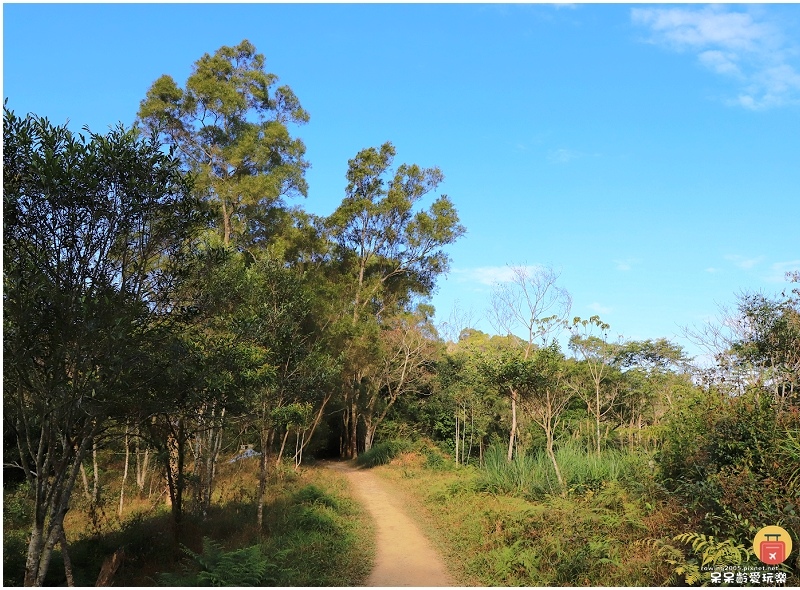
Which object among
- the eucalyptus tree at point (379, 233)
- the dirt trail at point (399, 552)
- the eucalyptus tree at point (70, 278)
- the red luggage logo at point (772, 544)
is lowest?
the dirt trail at point (399, 552)

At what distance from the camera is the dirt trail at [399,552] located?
7441 mm

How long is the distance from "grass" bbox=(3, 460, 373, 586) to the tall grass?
3.27 metres

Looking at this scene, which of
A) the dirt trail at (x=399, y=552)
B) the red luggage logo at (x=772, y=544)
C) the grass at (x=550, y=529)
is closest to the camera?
the red luggage logo at (x=772, y=544)

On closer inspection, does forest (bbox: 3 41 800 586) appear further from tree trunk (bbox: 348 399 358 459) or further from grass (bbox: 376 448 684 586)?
tree trunk (bbox: 348 399 358 459)

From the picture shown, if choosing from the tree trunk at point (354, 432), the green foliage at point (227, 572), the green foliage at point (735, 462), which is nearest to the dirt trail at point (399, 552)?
the green foliage at point (227, 572)

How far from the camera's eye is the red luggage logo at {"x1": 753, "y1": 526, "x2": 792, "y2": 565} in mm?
5707

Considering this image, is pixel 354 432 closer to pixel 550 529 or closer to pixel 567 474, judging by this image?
pixel 567 474

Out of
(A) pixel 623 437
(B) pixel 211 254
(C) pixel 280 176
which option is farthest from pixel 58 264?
(A) pixel 623 437

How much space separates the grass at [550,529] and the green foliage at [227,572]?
Result: 2.84m

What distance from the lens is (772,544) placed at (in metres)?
5.77

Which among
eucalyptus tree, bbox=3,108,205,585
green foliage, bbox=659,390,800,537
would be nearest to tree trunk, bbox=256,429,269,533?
eucalyptus tree, bbox=3,108,205,585

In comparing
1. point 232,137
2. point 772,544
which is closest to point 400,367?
point 232,137

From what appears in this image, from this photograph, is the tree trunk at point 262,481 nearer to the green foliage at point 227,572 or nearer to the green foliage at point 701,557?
the green foliage at point 227,572

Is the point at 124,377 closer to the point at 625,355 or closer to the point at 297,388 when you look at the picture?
the point at 297,388
